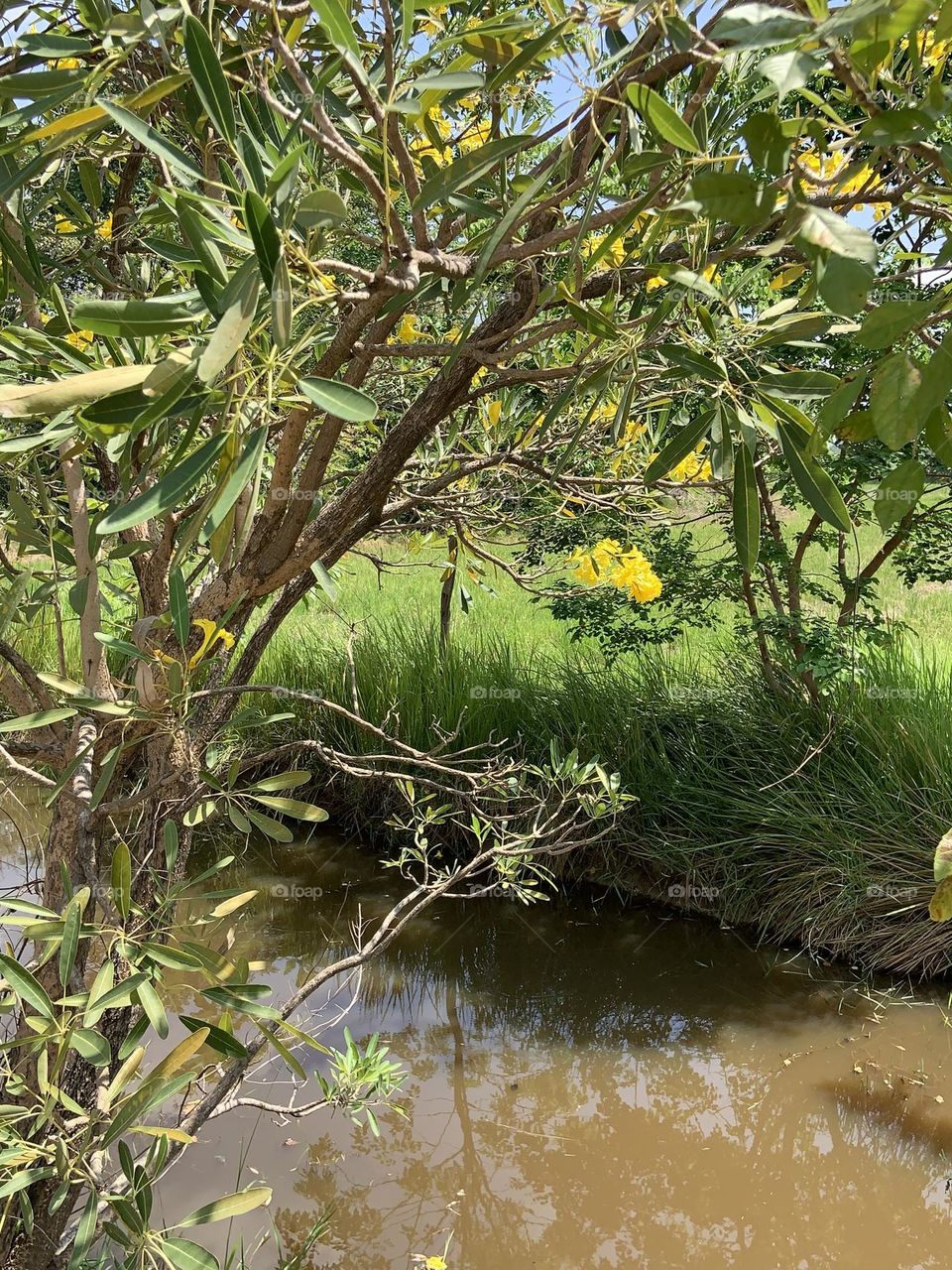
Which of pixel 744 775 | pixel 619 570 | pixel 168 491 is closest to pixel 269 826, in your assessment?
pixel 168 491

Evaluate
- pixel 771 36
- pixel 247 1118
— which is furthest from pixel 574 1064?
pixel 771 36

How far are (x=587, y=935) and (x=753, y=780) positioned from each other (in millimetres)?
715

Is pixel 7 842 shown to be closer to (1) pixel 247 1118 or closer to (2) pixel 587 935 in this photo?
(1) pixel 247 1118

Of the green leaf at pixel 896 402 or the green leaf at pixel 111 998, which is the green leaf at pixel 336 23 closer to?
the green leaf at pixel 896 402

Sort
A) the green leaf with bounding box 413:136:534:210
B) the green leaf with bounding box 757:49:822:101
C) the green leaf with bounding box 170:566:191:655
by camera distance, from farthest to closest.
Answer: the green leaf with bounding box 170:566:191:655 → the green leaf with bounding box 413:136:534:210 → the green leaf with bounding box 757:49:822:101

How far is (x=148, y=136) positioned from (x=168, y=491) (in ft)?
0.69

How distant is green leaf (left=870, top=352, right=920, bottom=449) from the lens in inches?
17.0

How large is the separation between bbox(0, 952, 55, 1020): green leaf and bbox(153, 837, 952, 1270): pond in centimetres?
86

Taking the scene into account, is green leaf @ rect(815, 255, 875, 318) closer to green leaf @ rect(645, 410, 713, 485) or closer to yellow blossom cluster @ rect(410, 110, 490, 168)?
green leaf @ rect(645, 410, 713, 485)

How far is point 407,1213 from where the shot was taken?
1.84 meters

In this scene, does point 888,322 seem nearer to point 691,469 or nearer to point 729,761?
point 691,469

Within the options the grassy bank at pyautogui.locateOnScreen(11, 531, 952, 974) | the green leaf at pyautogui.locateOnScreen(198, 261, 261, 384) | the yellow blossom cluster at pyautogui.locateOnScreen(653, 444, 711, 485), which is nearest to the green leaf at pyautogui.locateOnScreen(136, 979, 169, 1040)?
the green leaf at pyautogui.locateOnScreen(198, 261, 261, 384)

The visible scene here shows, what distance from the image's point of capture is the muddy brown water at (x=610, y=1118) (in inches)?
70.5

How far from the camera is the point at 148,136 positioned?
1.66ft
